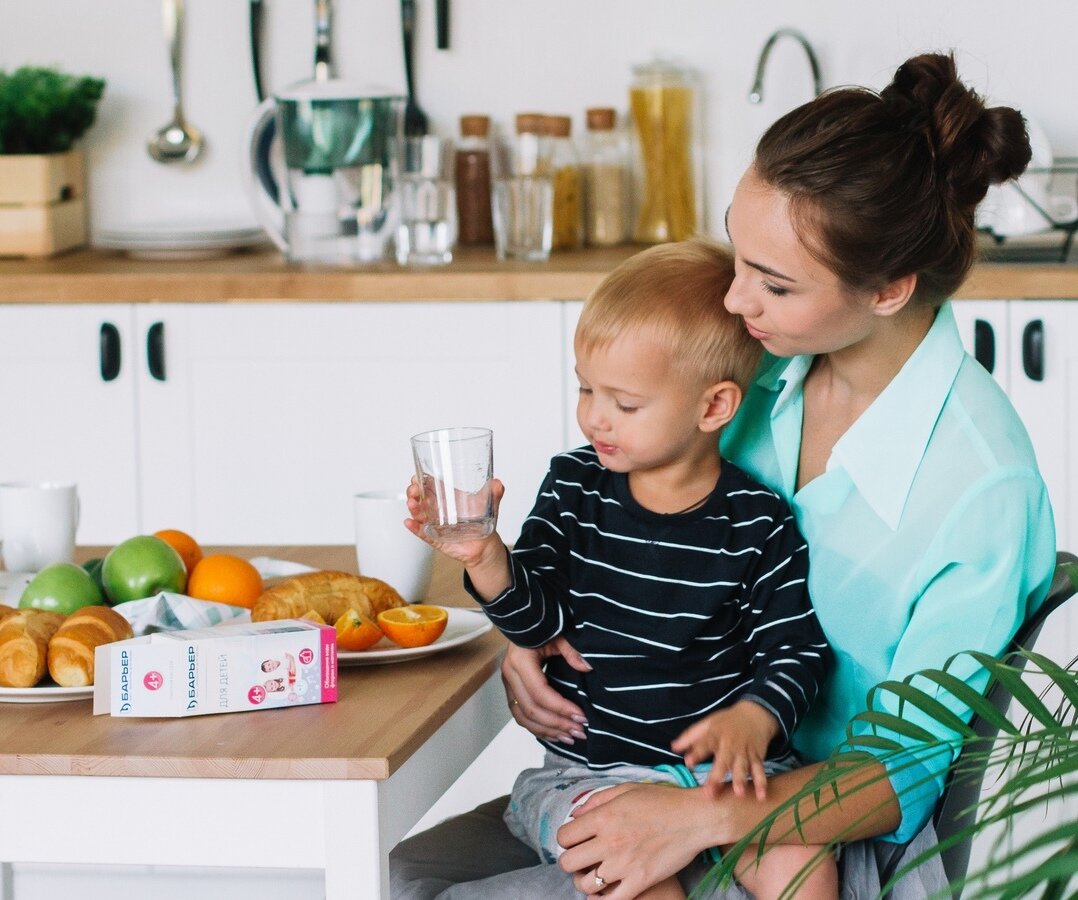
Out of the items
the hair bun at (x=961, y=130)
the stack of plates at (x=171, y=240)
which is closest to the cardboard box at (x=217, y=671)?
the hair bun at (x=961, y=130)

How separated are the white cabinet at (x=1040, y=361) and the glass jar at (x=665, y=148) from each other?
684 mm

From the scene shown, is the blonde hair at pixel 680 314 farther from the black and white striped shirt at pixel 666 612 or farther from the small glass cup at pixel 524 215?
the small glass cup at pixel 524 215

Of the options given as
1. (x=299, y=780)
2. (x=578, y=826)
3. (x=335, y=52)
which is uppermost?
(x=335, y=52)

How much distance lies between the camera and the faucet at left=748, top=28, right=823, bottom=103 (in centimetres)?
301

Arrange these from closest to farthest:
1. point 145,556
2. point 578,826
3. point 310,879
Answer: point 578,826, point 145,556, point 310,879

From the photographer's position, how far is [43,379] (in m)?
2.83

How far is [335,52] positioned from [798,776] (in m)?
2.33

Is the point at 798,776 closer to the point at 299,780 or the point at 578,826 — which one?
the point at 578,826

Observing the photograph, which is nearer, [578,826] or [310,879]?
[578,826]

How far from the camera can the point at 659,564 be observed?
1361mm

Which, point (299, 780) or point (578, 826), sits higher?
point (299, 780)

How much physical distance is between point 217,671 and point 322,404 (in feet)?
5.49

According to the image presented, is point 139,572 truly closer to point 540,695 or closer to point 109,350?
point 540,695

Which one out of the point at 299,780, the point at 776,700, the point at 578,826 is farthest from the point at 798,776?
the point at 299,780
